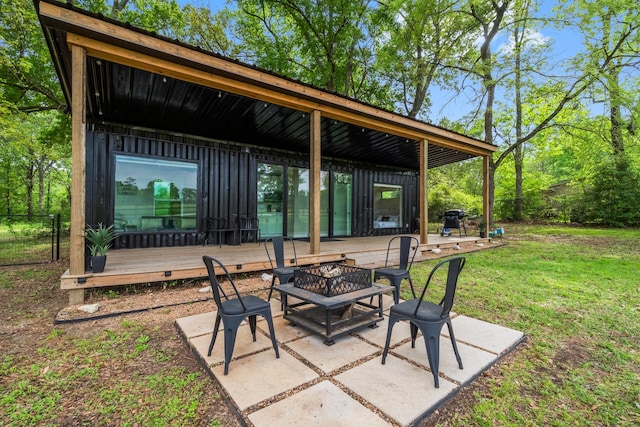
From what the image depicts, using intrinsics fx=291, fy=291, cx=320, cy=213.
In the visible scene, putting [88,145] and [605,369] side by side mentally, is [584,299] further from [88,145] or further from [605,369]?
[88,145]

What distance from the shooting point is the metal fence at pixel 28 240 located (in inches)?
242

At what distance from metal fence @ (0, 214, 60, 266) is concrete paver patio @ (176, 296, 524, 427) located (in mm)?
5651

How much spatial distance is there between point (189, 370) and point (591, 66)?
13252 millimetres

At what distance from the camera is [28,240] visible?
8.34m

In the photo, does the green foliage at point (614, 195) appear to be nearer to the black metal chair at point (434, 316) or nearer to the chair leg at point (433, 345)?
the black metal chair at point (434, 316)

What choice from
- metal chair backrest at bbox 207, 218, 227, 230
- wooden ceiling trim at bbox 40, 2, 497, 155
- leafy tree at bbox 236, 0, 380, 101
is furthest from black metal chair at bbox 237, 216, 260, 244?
leafy tree at bbox 236, 0, 380, 101

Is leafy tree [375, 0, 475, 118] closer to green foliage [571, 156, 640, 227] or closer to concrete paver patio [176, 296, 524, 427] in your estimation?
green foliage [571, 156, 640, 227]

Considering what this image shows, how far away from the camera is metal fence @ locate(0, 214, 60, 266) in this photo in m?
6.14

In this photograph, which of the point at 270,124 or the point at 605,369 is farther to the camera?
the point at 270,124

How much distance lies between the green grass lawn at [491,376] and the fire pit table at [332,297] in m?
0.98

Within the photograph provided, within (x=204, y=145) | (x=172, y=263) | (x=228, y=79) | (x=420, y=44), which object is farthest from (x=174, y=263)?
(x=420, y=44)

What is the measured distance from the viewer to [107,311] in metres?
3.23

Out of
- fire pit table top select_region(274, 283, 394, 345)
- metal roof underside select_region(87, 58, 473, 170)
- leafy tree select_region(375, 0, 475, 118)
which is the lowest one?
fire pit table top select_region(274, 283, 394, 345)

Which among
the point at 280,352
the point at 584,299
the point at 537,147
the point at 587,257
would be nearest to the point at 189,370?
the point at 280,352
